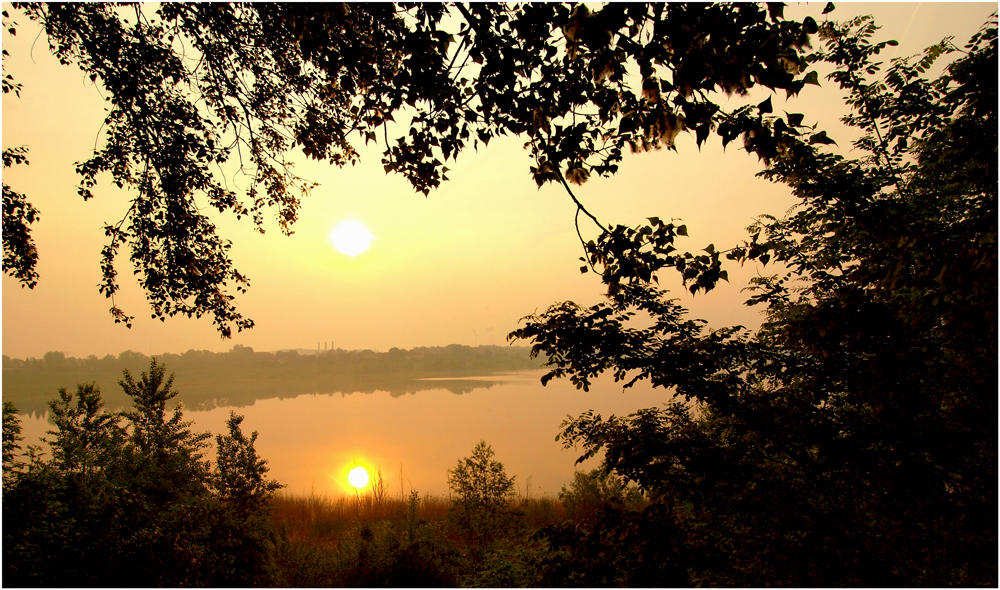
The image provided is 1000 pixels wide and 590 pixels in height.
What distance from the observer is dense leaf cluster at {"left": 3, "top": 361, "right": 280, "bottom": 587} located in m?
3.16

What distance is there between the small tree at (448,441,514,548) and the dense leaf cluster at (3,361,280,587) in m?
3.09

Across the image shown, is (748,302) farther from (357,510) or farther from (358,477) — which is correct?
(358,477)

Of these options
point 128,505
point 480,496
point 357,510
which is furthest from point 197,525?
point 357,510

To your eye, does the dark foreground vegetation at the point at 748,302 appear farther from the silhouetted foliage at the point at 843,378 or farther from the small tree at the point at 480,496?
the small tree at the point at 480,496

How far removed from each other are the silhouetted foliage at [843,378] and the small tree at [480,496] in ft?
15.5

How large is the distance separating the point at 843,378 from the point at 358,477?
1451 cm

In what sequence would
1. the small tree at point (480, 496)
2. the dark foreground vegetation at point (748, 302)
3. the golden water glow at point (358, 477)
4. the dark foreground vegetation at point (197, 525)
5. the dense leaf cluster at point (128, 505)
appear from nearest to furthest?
1. the dark foreground vegetation at point (748, 302)
2. the dark foreground vegetation at point (197, 525)
3. the dense leaf cluster at point (128, 505)
4. the small tree at point (480, 496)
5. the golden water glow at point (358, 477)

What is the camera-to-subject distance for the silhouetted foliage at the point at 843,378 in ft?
7.24

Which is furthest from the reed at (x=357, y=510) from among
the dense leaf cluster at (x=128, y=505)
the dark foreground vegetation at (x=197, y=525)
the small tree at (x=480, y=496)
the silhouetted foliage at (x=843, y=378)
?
the silhouetted foliage at (x=843, y=378)

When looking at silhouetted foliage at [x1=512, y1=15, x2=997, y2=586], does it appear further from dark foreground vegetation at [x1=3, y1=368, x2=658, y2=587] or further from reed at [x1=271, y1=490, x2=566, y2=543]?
reed at [x1=271, y1=490, x2=566, y2=543]

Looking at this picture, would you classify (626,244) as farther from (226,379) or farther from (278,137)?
(226,379)

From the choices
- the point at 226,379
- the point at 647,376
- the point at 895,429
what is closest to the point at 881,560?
the point at 895,429

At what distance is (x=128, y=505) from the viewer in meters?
4.26

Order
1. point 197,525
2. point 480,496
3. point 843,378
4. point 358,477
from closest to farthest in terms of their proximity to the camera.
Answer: point 843,378 → point 197,525 → point 480,496 → point 358,477
